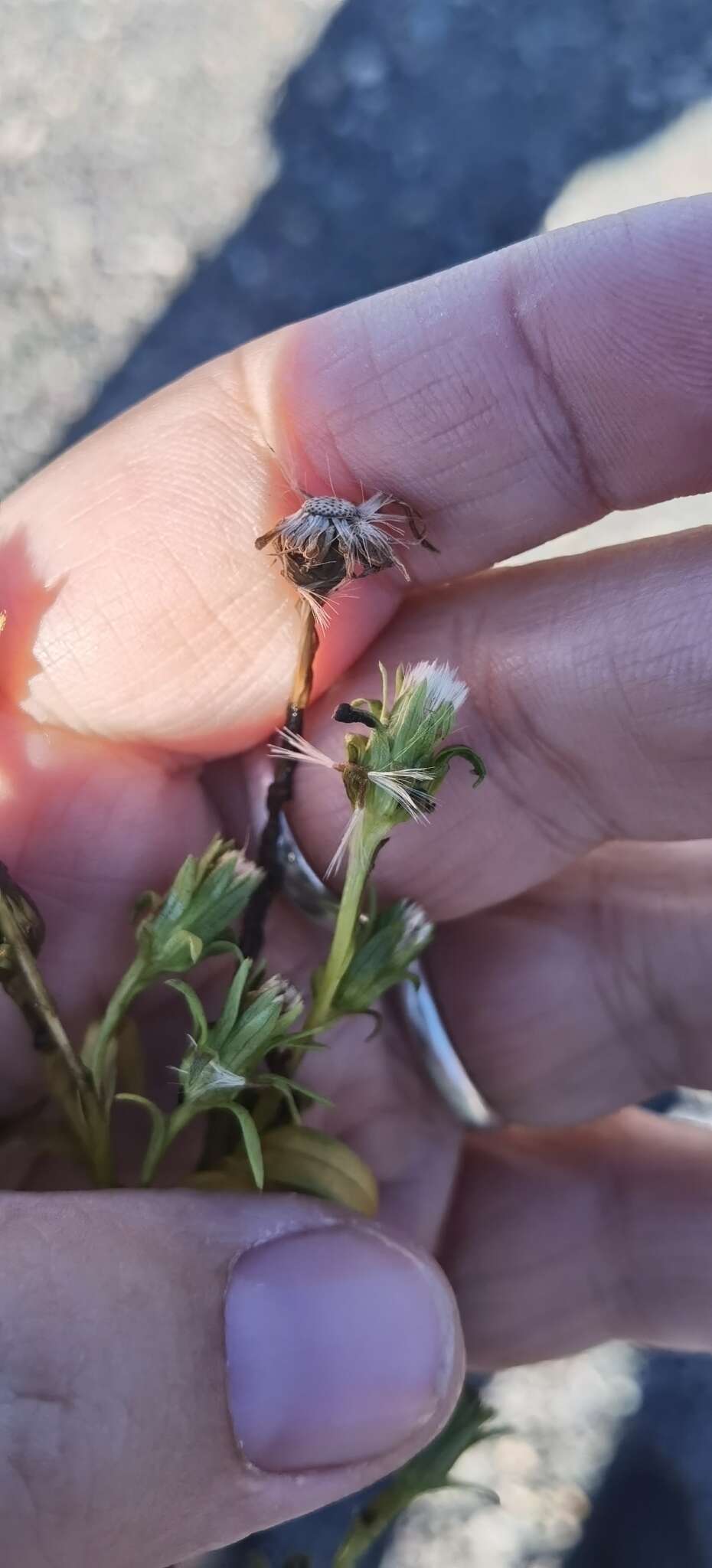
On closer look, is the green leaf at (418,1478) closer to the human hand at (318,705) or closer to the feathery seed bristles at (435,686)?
the human hand at (318,705)

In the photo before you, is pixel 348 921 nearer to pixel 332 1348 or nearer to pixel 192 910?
pixel 192 910

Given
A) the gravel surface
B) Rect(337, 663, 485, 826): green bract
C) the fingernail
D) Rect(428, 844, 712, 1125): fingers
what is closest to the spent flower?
Rect(337, 663, 485, 826): green bract

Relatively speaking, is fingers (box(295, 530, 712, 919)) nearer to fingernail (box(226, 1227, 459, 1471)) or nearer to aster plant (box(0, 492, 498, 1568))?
aster plant (box(0, 492, 498, 1568))

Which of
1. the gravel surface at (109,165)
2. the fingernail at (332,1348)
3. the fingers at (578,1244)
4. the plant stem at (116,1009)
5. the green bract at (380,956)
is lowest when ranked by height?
the fingers at (578,1244)

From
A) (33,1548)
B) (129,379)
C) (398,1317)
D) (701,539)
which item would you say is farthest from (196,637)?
(129,379)

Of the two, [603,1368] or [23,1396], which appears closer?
[23,1396]

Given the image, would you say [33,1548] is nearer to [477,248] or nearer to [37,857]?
[37,857]

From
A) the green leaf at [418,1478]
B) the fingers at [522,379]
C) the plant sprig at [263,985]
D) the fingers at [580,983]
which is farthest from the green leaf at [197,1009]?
the green leaf at [418,1478]
